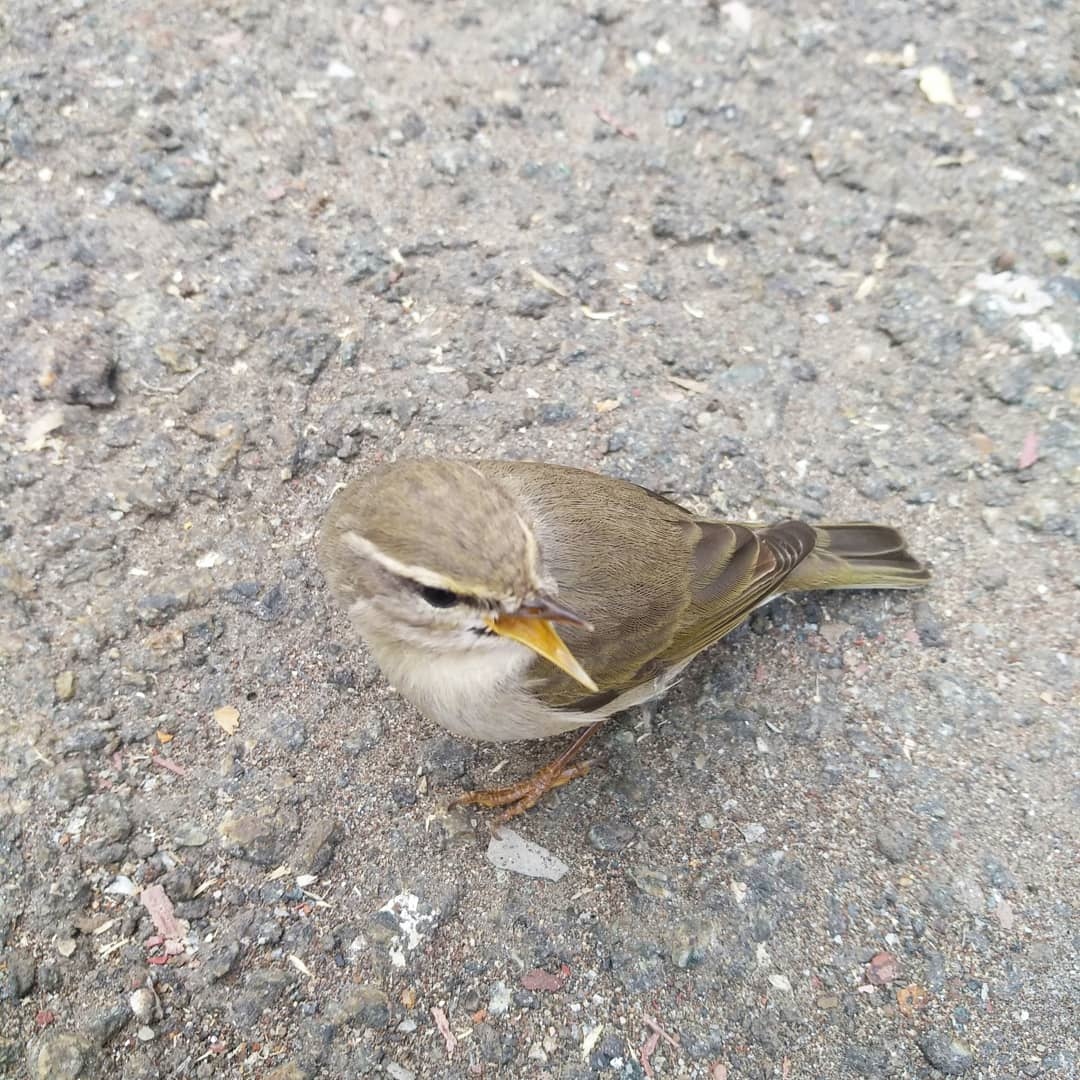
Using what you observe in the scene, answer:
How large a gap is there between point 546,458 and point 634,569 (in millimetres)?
1089

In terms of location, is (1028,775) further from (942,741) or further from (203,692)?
(203,692)

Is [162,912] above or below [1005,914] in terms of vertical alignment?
above

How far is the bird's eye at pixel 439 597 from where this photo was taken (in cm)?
307

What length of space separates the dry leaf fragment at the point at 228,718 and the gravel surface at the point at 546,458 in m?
0.02

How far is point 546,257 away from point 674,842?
3.12 metres

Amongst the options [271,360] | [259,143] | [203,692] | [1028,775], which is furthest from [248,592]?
[1028,775]

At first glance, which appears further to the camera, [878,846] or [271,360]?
[271,360]

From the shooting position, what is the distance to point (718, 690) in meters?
4.24

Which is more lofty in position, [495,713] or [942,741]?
[495,713]

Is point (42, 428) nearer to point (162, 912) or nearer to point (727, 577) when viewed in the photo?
point (162, 912)

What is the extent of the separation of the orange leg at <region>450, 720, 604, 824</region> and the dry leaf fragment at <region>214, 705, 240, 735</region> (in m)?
0.96

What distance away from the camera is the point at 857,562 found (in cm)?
427

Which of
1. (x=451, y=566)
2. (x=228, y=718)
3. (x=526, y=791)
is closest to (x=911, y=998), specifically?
(x=526, y=791)

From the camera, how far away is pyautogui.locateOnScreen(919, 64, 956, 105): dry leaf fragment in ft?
18.7
